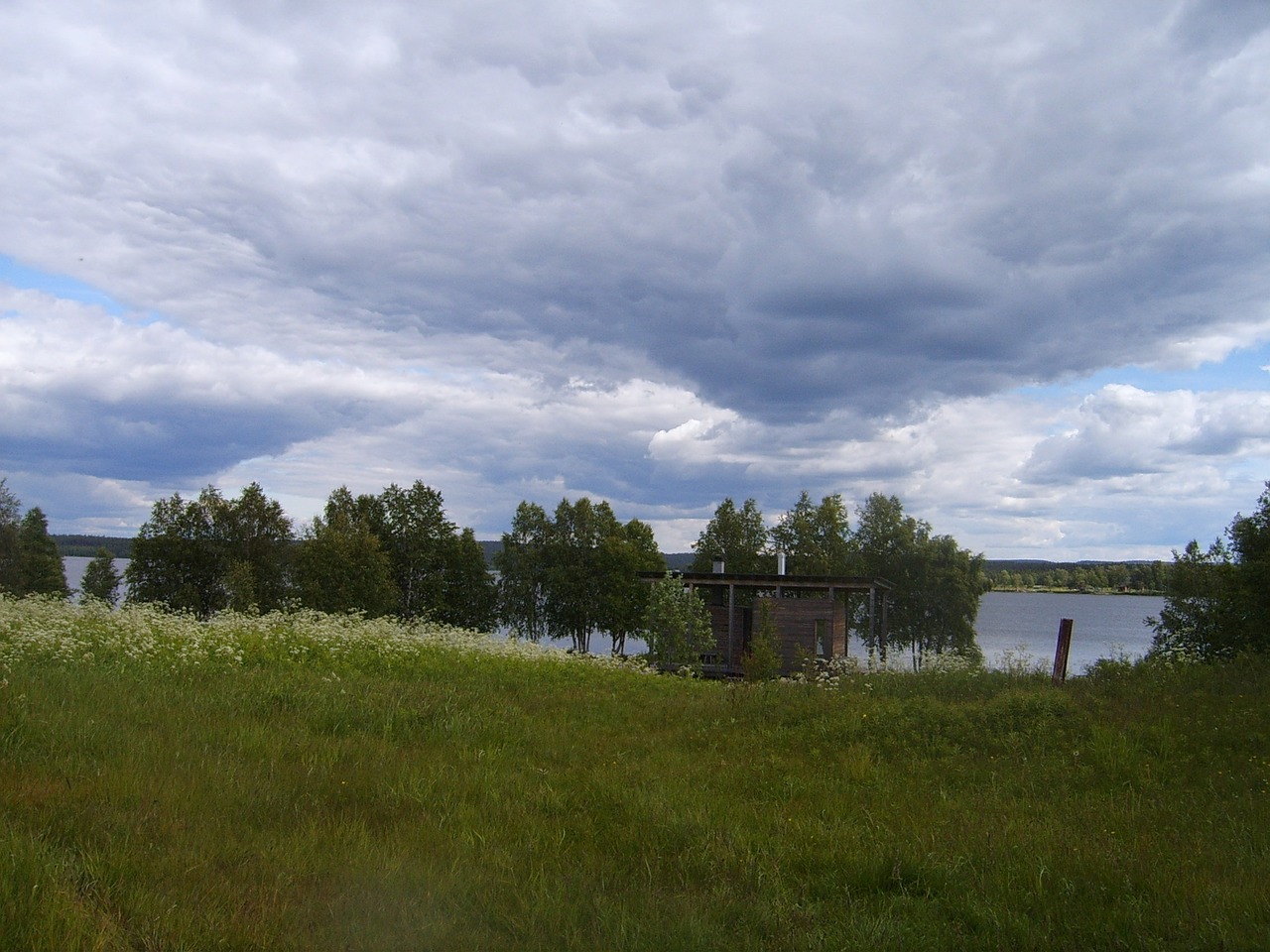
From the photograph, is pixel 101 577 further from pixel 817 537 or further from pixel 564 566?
pixel 817 537

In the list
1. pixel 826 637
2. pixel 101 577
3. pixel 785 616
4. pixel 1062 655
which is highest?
pixel 101 577

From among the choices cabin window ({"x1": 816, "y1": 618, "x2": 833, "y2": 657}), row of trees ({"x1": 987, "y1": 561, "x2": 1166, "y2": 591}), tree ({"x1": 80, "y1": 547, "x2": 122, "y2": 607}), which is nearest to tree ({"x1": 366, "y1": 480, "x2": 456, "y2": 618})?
cabin window ({"x1": 816, "y1": 618, "x2": 833, "y2": 657})

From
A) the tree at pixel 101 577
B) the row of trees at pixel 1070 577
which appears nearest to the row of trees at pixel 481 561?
the tree at pixel 101 577

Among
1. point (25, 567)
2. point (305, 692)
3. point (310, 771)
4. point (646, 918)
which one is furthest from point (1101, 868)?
point (25, 567)

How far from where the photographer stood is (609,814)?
6.30m

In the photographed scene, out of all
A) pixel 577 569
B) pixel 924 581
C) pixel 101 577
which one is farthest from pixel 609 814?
pixel 101 577

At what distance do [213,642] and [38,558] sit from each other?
50652 millimetres

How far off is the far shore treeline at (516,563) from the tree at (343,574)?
0.06 m

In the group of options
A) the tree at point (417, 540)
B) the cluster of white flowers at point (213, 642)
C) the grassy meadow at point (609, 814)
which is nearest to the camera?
Result: the grassy meadow at point (609, 814)

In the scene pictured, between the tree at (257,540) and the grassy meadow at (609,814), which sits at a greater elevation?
the tree at (257,540)

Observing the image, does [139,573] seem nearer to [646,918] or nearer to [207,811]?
[207,811]

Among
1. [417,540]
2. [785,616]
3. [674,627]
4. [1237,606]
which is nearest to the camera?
[1237,606]

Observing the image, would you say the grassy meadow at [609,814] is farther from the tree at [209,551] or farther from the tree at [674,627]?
the tree at [209,551]

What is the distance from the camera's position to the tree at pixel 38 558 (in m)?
51.0
